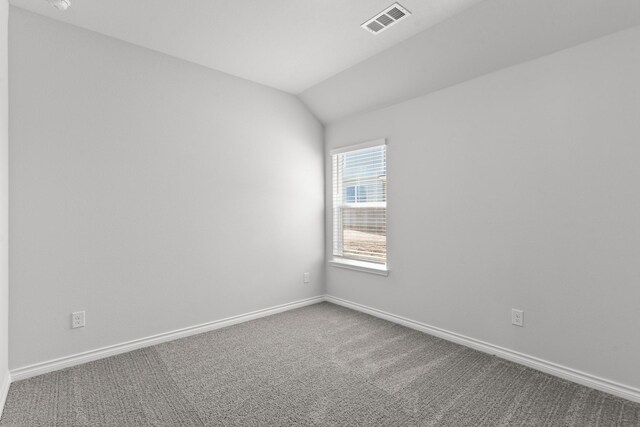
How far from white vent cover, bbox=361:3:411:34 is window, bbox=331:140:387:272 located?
1.18m

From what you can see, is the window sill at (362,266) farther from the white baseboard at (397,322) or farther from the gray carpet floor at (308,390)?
the gray carpet floor at (308,390)

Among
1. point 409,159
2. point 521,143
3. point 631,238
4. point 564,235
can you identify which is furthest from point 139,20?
point 631,238

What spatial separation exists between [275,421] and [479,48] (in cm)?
294

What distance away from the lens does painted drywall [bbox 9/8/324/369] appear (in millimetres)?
2350

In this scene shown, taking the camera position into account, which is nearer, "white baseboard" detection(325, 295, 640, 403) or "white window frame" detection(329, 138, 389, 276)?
"white baseboard" detection(325, 295, 640, 403)

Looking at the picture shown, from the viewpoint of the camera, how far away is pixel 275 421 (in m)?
1.84

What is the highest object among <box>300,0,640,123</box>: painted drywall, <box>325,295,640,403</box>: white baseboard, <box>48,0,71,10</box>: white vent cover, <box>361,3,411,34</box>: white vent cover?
<box>361,3,411,34</box>: white vent cover

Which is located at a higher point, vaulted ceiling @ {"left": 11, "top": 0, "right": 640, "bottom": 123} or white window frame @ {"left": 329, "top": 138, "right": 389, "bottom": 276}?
vaulted ceiling @ {"left": 11, "top": 0, "right": 640, "bottom": 123}

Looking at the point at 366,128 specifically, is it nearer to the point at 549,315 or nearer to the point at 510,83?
the point at 510,83

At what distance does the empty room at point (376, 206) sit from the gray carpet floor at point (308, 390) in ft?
0.06

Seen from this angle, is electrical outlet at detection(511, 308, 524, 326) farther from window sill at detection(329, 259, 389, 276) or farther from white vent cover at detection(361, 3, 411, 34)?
white vent cover at detection(361, 3, 411, 34)

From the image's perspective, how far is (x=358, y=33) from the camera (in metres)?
2.65
